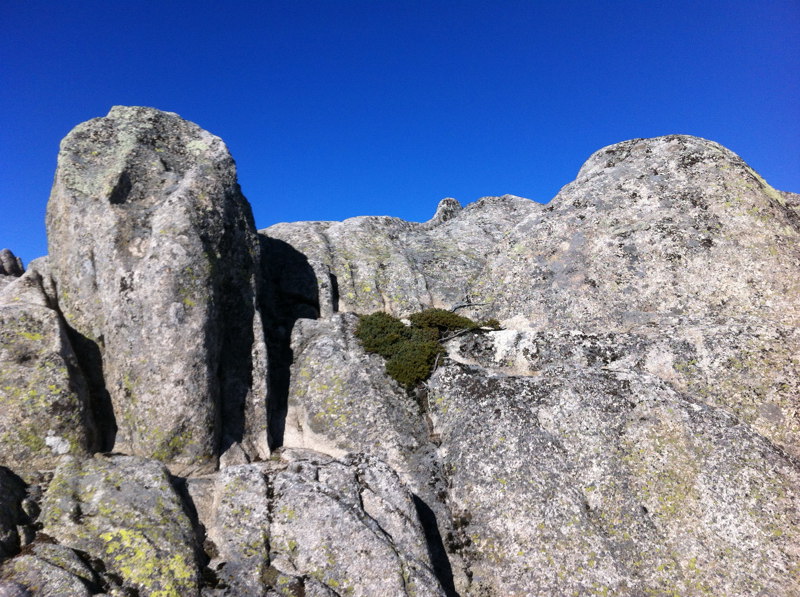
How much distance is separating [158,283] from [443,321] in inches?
433

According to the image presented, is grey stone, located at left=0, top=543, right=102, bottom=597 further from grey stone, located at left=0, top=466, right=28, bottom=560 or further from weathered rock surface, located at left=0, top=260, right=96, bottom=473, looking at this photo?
weathered rock surface, located at left=0, top=260, right=96, bottom=473

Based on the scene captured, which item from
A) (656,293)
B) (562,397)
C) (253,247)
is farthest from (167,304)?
(656,293)

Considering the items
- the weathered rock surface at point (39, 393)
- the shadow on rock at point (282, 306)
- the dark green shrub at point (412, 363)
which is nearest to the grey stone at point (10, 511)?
the weathered rock surface at point (39, 393)

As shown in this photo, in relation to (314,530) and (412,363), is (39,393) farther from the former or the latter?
(412,363)

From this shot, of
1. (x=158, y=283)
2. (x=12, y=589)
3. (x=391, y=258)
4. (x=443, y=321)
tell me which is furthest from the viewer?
(x=391, y=258)

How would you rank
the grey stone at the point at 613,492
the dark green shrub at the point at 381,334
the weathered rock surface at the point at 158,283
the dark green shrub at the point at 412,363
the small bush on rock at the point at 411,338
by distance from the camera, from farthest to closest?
the dark green shrub at the point at 381,334
the small bush on rock at the point at 411,338
the dark green shrub at the point at 412,363
the weathered rock surface at the point at 158,283
the grey stone at the point at 613,492

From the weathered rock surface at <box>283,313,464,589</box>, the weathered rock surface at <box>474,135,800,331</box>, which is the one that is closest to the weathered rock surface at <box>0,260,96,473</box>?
the weathered rock surface at <box>283,313,464,589</box>

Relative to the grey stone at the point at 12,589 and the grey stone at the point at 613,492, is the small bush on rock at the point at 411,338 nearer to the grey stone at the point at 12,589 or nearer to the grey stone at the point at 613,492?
the grey stone at the point at 613,492

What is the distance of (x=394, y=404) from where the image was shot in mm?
17094

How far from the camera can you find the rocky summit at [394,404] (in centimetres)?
1117

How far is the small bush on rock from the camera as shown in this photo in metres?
18.1

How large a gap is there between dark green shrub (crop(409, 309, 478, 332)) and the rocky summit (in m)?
0.71

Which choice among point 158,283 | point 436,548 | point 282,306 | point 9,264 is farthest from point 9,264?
point 436,548

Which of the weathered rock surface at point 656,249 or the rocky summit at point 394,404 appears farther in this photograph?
the weathered rock surface at point 656,249
